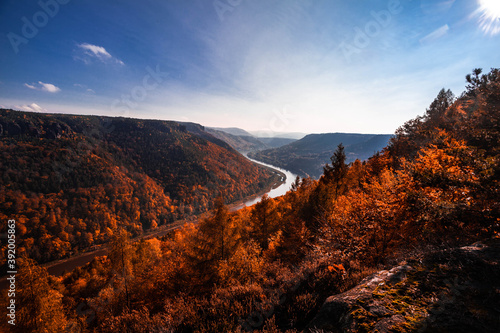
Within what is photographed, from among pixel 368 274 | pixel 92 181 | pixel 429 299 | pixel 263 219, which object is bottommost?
pixel 92 181

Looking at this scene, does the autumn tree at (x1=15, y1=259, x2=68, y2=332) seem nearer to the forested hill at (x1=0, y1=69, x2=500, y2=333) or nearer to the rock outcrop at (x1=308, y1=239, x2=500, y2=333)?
the forested hill at (x1=0, y1=69, x2=500, y2=333)

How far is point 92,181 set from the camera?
112 metres

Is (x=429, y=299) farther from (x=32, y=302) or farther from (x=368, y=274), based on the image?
(x=32, y=302)

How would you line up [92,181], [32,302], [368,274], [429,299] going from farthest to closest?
[92,181] → [32,302] → [368,274] → [429,299]

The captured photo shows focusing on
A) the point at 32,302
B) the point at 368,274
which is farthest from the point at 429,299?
the point at 32,302

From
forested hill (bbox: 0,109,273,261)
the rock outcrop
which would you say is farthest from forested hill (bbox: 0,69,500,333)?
forested hill (bbox: 0,109,273,261)

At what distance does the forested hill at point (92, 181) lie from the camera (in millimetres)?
79562

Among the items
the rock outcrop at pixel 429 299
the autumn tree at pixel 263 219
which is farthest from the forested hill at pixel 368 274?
the autumn tree at pixel 263 219

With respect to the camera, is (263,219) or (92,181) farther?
(92,181)

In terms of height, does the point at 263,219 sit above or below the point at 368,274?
below

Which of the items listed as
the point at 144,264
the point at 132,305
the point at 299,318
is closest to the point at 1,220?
the point at 144,264

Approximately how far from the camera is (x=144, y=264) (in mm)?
22391

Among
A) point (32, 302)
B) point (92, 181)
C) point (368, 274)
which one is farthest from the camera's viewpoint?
point (92, 181)

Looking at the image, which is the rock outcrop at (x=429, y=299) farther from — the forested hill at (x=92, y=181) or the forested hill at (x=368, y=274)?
the forested hill at (x=92, y=181)
